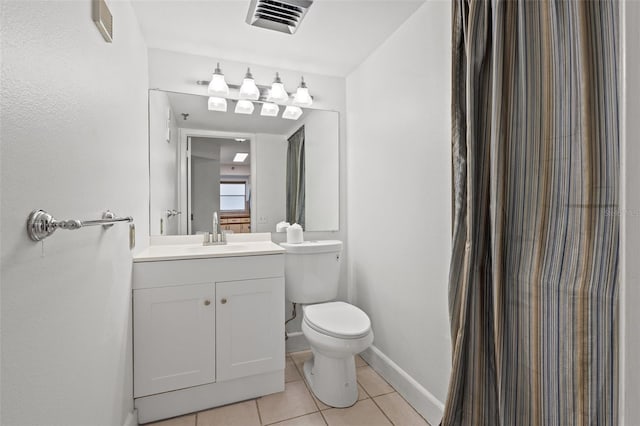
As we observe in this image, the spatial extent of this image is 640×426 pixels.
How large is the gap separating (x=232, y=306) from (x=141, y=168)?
0.95 meters

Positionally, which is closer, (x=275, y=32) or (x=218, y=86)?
(x=275, y=32)

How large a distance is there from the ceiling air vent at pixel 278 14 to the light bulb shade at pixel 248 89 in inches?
17.5

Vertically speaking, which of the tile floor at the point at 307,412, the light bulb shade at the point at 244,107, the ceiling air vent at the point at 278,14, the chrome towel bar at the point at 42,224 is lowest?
the tile floor at the point at 307,412

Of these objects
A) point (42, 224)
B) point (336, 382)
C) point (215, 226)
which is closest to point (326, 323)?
point (336, 382)

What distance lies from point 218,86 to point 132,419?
6.45 ft

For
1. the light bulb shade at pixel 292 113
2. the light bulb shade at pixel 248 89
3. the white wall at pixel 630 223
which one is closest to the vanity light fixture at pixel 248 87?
the light bulb shade at pixel 248 89

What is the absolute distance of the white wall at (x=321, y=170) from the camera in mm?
2455

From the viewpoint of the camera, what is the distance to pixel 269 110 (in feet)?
7.61

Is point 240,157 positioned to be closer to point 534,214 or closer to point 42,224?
point 42,224

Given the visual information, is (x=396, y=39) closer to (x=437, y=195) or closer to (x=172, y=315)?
(x=437, y=195)

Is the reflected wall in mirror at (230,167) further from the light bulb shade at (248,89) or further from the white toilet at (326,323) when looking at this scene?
the white toilet at (326,323)

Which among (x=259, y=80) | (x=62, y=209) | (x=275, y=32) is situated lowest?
(x=62, y=209)

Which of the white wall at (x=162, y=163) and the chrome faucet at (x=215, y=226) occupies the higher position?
the white wall at (x=162, y=163)

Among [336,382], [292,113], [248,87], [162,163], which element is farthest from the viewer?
[292,113]
